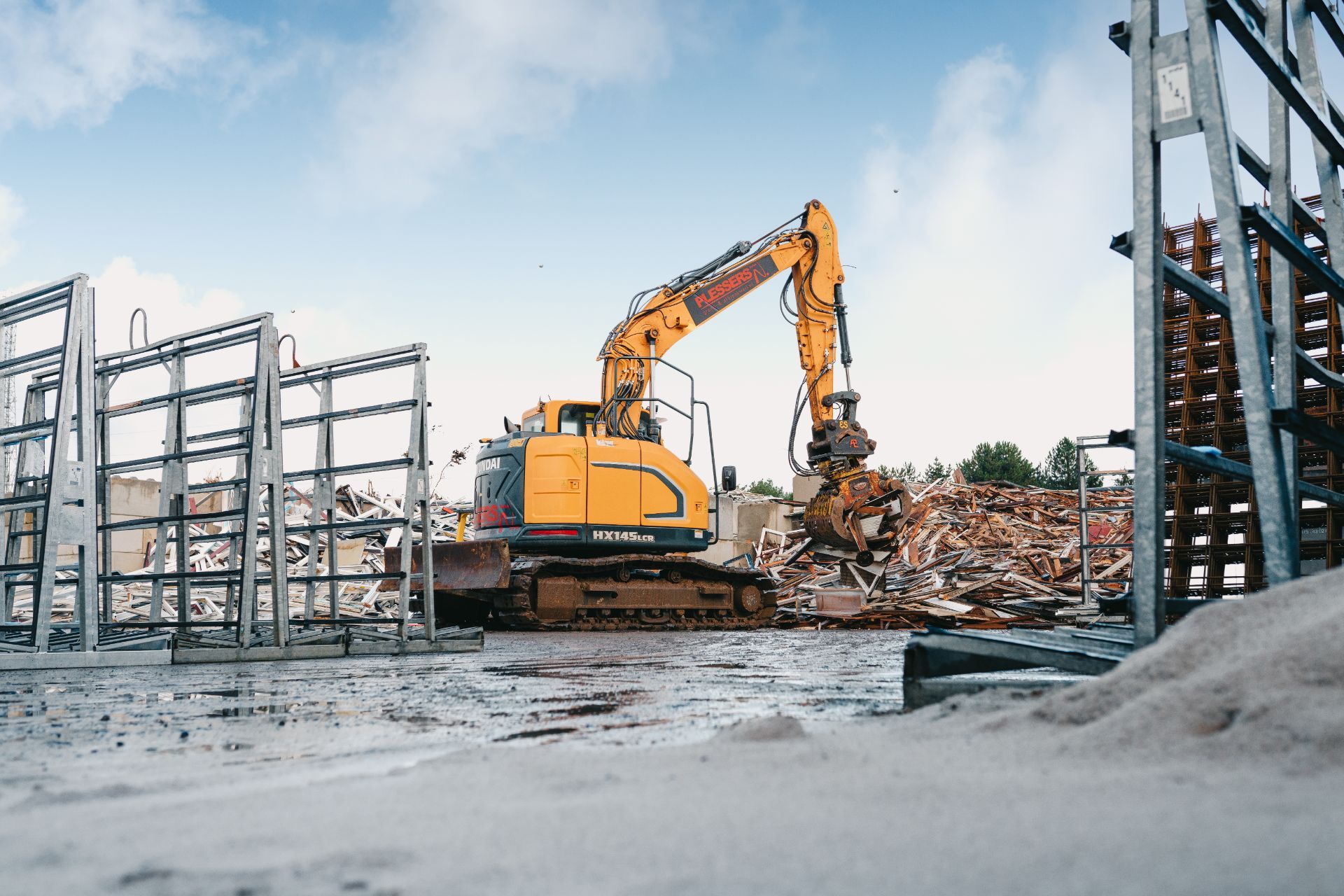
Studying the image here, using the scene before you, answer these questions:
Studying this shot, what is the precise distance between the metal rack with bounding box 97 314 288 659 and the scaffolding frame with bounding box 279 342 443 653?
1.81 ft

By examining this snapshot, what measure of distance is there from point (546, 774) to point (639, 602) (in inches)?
567

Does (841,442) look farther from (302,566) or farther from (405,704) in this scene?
(405,704)

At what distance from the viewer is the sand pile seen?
1.77m

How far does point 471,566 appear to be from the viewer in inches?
604

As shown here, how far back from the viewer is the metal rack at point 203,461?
25.9ft

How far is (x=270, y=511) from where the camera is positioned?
824 centimetres

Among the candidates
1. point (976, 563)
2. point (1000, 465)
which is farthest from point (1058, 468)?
point (976, 563)

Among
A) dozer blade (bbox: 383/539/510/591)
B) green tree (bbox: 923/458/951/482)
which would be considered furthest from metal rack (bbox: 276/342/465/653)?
green tree (bbox: 923/458/951/482)

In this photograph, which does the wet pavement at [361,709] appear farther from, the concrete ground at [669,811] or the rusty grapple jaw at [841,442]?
the rusty grapple jaw at [841,442]

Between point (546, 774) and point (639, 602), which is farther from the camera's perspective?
point (639, 602)

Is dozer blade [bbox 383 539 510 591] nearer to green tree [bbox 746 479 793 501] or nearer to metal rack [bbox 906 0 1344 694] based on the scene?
metal rack [bbox 906 0 1344 694]

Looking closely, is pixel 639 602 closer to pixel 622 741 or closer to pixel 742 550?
pixel 742 550

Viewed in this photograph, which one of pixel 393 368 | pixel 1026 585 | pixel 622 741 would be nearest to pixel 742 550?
pixel 1026 585

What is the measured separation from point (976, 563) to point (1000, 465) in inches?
1823
